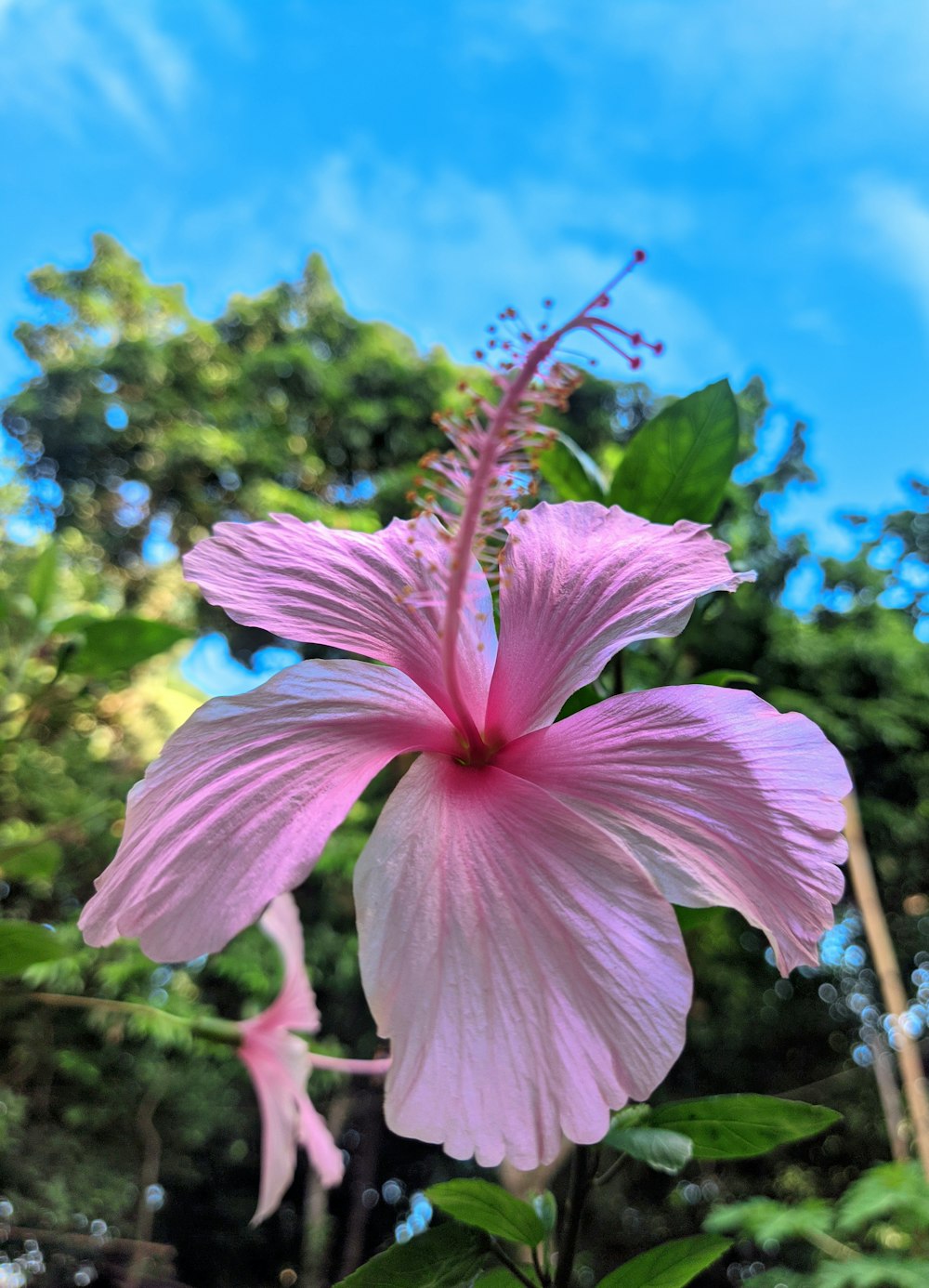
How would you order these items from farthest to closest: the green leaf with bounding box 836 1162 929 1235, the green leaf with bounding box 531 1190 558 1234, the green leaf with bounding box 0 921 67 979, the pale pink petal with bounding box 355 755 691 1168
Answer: the green leaf with bounding box 836 1162 929 1235, the green leaf with bounding box 0 921 67 979, the green leaf with bounding box 531 1190 558 1234, the pale pink petal with bounding box 355 755 691 1168

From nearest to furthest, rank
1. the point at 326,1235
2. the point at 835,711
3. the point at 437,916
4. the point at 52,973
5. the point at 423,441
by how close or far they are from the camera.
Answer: the point at 437,916
the point at 52,973
the point at 326,1235
the point at 835,711
the point at 423,441

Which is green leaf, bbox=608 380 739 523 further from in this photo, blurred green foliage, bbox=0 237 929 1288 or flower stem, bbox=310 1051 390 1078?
blurred green foliage, bbox=0 237 929 1288

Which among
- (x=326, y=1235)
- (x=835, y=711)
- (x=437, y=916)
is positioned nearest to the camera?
(x=437, y=916)

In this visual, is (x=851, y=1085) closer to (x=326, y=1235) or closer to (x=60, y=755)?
(x=326, y=1235)

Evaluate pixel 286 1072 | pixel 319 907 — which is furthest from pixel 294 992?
pixel 319 907

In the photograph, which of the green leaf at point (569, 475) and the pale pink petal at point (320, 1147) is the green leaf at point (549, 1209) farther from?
the green leaf at point (569, 475)

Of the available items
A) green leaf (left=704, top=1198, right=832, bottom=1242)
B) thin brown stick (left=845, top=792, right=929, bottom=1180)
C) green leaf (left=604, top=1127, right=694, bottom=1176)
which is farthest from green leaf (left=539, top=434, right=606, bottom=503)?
green leaf (left=704, top=1198, right=832, bottom=1242)

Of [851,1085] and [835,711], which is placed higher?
[835,711]

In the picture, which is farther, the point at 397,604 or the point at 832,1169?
the point at 832,1169

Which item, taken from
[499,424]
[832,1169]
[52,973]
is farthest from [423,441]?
[499,424]
